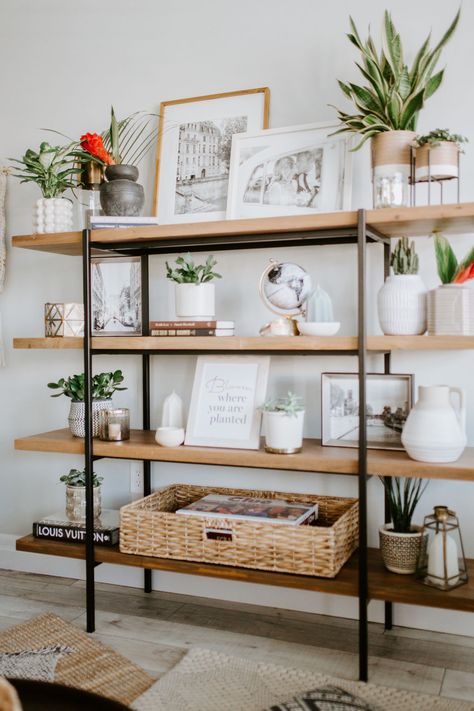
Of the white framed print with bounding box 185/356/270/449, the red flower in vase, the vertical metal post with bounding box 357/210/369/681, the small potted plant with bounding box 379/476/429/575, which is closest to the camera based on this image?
the vertical metal post with bounding box 357/210/369/681

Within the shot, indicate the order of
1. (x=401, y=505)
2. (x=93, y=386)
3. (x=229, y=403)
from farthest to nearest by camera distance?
(x=93, y=386) → (x=229, y=403) → (x=401, y=505)

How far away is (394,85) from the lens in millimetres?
1978

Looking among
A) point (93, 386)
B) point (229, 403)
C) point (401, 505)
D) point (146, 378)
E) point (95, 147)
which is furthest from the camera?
point (146, 378)

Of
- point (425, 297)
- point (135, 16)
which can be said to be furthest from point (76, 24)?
point (425, 297)

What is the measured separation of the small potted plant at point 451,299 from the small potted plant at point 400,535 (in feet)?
1.59

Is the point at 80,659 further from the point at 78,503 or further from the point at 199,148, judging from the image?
the point at 199,148

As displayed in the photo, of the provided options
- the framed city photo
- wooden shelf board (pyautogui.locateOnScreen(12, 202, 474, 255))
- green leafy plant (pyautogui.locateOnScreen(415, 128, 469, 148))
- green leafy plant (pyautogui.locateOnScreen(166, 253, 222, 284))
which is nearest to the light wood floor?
green leafy plant (pyautogui.locateOnScreen(166, 253, 222, 284))

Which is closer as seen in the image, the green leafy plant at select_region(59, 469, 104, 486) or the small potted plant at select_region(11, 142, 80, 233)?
the small potted plant at select_region(11, 142, 80, 233)

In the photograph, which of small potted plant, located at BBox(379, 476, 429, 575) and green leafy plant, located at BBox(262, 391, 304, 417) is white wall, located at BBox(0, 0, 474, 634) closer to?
small potted plant, located at BBox(379, 476, 429, 575)

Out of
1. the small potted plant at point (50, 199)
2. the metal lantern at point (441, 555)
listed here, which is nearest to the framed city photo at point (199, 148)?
the small potted plant at point (50, 199)

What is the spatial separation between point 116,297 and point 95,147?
20.1 inches

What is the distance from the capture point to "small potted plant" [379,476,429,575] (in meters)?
2.07

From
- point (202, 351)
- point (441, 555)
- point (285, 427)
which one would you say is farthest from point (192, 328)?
point (441, 555)

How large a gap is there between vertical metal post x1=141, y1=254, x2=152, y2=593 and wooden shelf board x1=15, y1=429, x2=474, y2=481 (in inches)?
7.6
